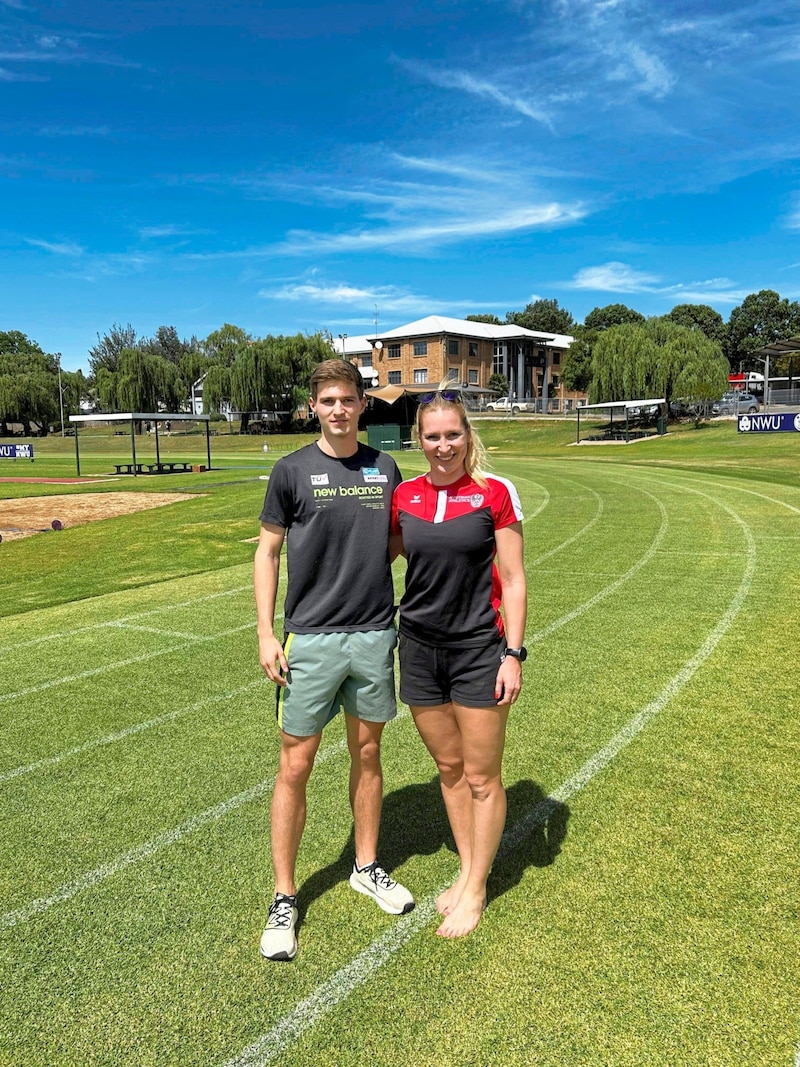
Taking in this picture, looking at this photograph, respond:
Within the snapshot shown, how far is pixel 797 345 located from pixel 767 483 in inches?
1031

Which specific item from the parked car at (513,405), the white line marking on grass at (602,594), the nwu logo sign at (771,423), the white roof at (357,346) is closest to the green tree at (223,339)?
the white roof at (357,346)

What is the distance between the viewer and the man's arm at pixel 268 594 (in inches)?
120

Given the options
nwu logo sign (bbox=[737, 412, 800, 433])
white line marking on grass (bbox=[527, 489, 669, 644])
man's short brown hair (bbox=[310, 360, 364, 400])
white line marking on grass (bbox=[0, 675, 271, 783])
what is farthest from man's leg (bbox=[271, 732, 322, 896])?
nwu logo sign (bbox=[737, 412, 800, 433])

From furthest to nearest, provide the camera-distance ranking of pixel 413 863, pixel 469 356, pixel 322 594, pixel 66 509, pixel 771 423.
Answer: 1. pixel 469 356
2. pixel 771 423
3. pixel 66 509
4. pixel 413 863
5. pixel 322 594

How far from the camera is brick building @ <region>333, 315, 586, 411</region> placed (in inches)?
3100

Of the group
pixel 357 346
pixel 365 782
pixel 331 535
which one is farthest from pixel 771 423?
pixel 357 346

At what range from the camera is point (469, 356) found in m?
82.2

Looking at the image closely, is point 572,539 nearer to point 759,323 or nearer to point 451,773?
point 451,773

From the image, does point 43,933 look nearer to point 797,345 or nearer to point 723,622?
point 723,622

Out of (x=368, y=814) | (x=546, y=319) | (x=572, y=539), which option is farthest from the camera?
(x=546, y=319)

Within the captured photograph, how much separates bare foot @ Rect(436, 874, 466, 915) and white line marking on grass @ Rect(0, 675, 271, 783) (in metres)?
2.91

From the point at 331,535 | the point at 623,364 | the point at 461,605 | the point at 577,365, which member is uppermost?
the point at 577,365

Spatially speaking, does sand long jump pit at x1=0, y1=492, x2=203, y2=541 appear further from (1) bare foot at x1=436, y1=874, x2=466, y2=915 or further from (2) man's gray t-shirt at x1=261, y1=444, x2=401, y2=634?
(1) bare foot at x1=436, y1=874, x2=466, y2=915

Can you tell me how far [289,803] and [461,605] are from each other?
3.81 ft
